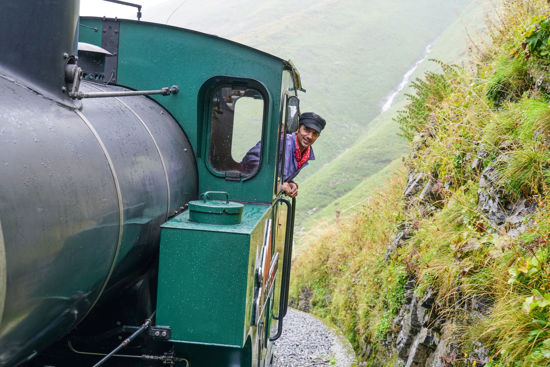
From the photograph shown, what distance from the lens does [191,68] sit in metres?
4.11

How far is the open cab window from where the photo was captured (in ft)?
13.8

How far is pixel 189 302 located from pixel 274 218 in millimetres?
1810

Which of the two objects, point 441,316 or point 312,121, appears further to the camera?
point 312,121

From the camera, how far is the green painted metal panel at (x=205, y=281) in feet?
9.55

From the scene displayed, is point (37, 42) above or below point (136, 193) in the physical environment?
above

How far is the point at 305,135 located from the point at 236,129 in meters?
1.41

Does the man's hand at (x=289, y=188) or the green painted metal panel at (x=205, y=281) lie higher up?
the man's hand at (x=289, y=188)

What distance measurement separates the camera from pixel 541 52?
4.34 meters

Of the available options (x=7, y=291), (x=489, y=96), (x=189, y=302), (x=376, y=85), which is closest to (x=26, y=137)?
(x=7, y=291)

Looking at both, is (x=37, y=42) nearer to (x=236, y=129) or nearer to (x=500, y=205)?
(x=236, y=129)

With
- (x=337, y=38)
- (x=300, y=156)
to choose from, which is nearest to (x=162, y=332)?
(x=300, y=156)

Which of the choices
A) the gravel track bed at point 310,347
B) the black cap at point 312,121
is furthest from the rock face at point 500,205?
the gravel track bed at point 310,347

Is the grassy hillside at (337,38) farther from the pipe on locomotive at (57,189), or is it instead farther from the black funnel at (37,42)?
the black funnel at (37,42)

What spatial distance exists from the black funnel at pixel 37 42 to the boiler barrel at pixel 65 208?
0.28 ft
